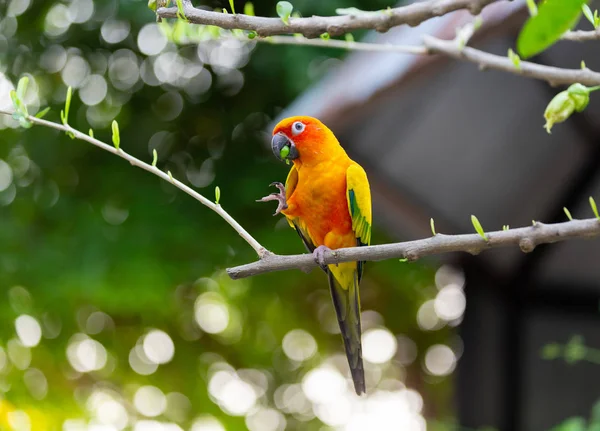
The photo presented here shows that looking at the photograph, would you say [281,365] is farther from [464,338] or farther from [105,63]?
[105,63]

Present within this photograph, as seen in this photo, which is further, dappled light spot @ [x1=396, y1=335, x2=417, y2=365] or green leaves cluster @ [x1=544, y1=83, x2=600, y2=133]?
dappled light spot @ [x1=396, y1=335, x2=417, y2=365]

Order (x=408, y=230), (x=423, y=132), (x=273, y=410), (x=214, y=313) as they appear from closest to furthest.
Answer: (x=423, y=132) < (x=408, y=230) < (x=214, y=313) < (x=273, y=410)

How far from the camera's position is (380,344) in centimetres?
423

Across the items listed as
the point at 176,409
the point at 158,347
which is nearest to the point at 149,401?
the point at 176,409

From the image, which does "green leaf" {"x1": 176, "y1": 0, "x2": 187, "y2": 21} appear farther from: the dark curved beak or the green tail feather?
the green tail feather

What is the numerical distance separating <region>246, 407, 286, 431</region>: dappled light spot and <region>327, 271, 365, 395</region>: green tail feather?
3815 millimetres

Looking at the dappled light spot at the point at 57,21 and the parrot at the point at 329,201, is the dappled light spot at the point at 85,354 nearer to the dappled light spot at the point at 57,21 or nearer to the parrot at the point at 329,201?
the dappled light spot at the point at 57,21

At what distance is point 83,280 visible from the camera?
2.81 m

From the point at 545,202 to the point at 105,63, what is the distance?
7.20 feet

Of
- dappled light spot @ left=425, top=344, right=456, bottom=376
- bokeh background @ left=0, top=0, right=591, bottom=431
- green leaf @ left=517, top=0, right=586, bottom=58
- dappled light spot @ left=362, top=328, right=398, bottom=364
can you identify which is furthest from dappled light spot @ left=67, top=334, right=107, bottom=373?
green leaf @ left=517, top=0, right=586, bottom=58

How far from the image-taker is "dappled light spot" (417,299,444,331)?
453 cm

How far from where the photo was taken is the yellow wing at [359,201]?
2.96 ft

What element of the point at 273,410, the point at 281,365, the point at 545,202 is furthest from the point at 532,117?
the point at 273,410

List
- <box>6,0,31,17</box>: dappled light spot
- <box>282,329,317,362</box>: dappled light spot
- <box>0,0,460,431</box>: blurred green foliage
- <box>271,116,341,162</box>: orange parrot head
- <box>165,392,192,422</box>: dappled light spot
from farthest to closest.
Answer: <box>165,392,192,422</box>: dappled light spot, <box>282,329,317,362</box>: dappled light spot, <box>6,0,31,17</box>: dappled light spot, <box>0,0,460,431</box>: blurred green foliage, <box>271,116,341,162</box>: orange parrot head
